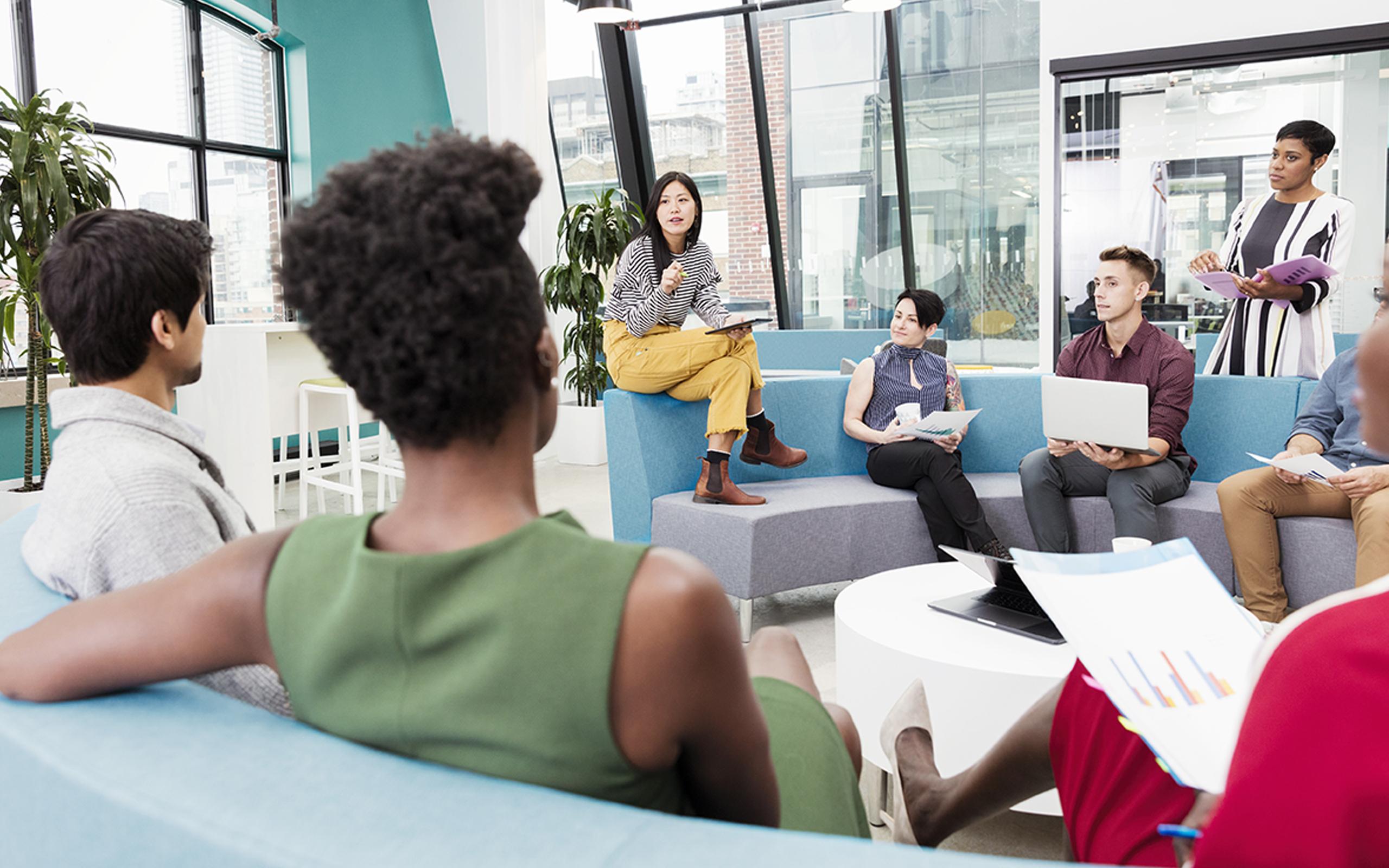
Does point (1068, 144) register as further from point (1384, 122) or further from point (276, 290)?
point (276, 290)

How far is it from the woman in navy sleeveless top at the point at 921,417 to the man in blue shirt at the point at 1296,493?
0.75m

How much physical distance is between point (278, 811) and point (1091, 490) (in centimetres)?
332

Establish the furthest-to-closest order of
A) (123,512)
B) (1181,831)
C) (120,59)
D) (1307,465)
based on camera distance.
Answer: (120,59)
(1307,465)
(123,512)
(1181,831)

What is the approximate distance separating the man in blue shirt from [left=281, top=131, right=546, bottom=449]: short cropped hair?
9.87ft

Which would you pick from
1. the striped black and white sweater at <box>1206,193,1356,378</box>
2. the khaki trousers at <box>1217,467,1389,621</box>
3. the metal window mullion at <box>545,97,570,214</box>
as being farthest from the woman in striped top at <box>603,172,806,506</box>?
the metal window mullion at <box>545,97,570,214</box>

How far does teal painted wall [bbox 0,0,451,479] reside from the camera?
21.7ft

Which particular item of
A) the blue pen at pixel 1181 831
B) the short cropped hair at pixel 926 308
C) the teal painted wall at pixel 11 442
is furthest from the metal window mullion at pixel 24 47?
the blue pen at pixel 1181 831

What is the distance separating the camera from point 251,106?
6.70 meters

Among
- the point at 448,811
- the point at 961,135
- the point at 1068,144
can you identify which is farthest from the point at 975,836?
the point at 961,135

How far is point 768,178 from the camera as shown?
776 cm

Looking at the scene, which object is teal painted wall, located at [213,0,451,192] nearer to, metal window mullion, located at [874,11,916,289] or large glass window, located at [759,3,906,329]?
large glass window, located at [759,3,906,329]

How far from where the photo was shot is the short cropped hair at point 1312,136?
383cm

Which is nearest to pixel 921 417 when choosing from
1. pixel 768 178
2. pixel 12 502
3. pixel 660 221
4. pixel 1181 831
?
pixel 660 221

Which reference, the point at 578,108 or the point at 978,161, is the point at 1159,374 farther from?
the point at 578,108
